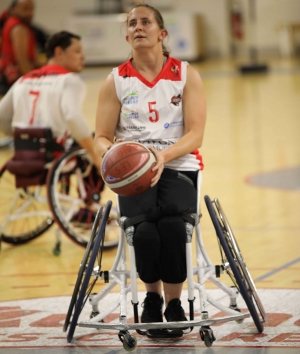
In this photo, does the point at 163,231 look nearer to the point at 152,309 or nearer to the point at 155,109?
the point at 152,309

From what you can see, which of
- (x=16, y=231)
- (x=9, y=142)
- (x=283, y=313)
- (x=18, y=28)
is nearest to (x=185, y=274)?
(x=283, y=313)

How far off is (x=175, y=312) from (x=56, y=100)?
210 cm

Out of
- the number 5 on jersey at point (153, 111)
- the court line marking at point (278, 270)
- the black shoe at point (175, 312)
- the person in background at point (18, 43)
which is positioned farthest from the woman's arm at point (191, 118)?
the person in background at point (18, 43)

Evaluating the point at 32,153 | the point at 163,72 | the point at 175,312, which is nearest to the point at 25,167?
the point at 32,153

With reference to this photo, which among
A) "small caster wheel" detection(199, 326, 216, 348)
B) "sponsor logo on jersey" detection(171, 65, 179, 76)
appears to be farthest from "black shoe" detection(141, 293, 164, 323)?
"sponsor logo on jersey" detection(171, 65, 179, 76)

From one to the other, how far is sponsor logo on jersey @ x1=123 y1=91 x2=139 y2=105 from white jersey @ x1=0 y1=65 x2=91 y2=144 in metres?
1.50

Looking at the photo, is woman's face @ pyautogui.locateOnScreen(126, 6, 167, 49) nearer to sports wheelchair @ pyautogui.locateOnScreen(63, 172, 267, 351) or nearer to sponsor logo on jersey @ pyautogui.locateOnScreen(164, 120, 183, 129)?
sponsor logo on jersey @ pyautogui.locateOnScreen(164, 120, 183, 129)

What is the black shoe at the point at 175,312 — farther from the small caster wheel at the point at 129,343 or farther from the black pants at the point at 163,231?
the small caster wheel at the point at 129,343

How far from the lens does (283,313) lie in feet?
12.0

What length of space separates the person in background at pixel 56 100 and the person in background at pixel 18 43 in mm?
2554

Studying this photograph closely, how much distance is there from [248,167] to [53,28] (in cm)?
1546

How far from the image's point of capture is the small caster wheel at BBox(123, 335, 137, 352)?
316 cm

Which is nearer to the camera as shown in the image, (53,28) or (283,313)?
(283,313)

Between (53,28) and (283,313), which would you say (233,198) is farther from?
(53,28)
